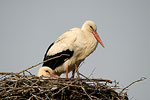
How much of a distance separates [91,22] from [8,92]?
8.74ft

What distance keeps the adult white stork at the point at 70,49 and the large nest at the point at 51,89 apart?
1398 millimetres

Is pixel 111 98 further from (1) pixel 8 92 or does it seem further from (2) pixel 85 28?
(2) pixel 85 28

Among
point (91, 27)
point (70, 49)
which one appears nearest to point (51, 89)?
point (70, 49)

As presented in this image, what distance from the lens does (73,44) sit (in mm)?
5688

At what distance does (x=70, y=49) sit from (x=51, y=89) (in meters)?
1.74

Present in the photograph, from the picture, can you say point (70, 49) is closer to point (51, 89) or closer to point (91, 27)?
point (91, 27)

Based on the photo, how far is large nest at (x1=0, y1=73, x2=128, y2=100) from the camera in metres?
3.94

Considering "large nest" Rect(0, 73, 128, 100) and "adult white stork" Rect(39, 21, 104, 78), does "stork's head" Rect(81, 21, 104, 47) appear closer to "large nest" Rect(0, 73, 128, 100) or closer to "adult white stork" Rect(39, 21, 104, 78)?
"adult white stork" Rect(39, 21, 104, 78)

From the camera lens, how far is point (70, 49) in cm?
566

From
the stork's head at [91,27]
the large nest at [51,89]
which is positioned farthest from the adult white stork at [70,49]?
the large nest at [51,89]

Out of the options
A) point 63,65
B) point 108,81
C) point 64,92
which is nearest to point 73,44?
point 63,65

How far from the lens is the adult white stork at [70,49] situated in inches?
224

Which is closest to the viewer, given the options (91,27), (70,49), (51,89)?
(51,89)

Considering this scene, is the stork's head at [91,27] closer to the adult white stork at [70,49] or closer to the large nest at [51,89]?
the adult white stork at [70,49]
